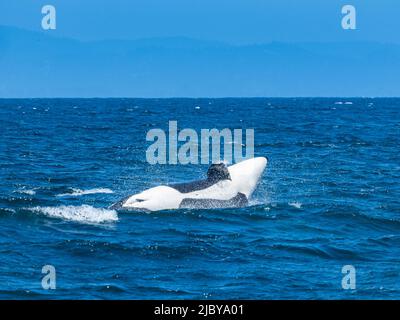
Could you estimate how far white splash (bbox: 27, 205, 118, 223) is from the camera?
24.3 m

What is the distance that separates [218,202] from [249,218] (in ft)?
5.61

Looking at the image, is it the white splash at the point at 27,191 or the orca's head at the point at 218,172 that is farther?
the white splash at the point at 27,191

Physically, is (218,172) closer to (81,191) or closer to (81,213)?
(81,213)

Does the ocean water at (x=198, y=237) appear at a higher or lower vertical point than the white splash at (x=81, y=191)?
lower

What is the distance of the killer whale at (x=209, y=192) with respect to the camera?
2562 centimetres

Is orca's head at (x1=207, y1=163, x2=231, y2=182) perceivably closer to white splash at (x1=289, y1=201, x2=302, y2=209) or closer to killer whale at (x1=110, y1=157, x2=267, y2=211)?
killer whale at (x1=110, y1=157, x2=267, y2=211)

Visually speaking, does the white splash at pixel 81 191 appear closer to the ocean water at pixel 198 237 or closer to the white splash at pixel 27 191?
the ocean water at pixel 198 237

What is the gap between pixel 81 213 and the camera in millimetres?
25062

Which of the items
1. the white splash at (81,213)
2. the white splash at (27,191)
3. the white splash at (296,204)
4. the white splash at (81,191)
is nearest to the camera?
the white splash at (81,213)

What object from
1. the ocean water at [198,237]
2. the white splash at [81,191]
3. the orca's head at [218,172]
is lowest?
the ocean water at [198,237]

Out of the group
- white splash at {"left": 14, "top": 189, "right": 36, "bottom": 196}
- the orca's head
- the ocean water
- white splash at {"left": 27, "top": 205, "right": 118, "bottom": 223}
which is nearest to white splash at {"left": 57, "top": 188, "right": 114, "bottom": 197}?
the ocean water

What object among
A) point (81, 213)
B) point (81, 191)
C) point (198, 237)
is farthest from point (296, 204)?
point (81, 191)

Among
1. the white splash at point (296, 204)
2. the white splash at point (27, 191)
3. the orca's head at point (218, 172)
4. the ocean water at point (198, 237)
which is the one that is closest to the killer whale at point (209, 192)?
the orca's head at point (218, 172)
